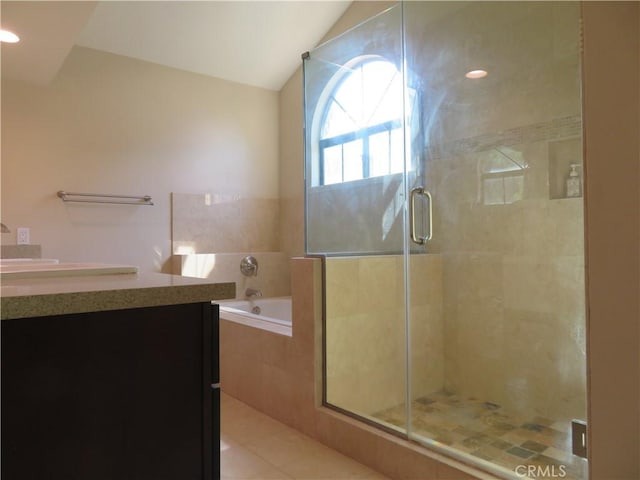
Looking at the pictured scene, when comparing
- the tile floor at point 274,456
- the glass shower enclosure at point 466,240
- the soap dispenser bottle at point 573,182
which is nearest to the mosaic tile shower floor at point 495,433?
the glass shower enclosure at point 466,240

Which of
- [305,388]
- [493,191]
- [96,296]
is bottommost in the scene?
[305,388]

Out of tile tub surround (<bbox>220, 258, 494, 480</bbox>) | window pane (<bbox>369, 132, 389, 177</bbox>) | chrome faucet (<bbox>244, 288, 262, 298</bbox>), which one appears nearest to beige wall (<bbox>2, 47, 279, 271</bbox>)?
chrome faucet (<bbox>244, 288, 262, 298</bbox>)

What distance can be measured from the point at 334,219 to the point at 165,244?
149cm

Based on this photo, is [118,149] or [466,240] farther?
[118,149]

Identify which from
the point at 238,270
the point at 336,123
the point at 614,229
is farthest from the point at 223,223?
the point at 614,229

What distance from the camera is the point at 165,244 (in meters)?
3.58

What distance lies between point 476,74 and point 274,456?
89.4 inches

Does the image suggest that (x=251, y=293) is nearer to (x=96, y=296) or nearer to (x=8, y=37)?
(x=8, y=37)

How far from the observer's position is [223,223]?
3.89 meters

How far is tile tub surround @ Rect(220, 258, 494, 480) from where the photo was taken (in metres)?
1.80

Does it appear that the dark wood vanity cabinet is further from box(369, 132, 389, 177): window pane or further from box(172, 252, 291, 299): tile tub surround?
box(172, 252, 291, 299): tile tub surround

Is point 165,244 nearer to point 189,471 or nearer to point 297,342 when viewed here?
point 297,342

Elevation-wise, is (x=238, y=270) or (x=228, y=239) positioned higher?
(x=228, y=239)

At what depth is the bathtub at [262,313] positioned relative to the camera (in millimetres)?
2571
